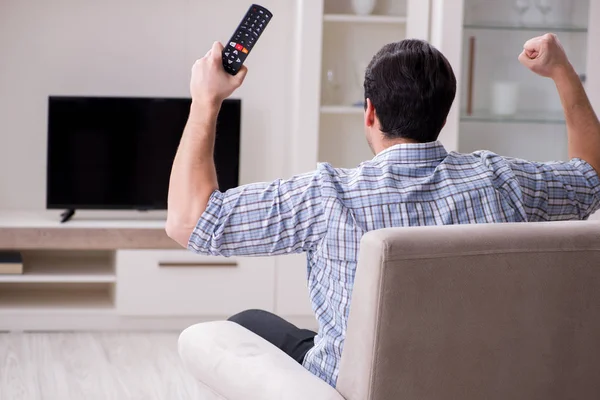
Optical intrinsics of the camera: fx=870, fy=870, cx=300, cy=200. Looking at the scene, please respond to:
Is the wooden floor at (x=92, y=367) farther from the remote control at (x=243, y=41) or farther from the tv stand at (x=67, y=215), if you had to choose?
the remote control at (x=243, y=41)

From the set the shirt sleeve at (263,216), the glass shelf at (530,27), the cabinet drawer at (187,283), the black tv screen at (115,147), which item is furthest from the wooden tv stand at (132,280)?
the shirt sleeve at (263,216)

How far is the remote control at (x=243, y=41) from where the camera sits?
161 centimetres

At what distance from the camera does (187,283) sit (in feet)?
13.4

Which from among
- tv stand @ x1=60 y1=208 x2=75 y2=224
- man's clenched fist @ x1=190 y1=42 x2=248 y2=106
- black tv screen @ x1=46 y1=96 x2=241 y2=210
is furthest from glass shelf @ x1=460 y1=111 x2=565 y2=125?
man's clenched fist @ x1=190 y1=42 x2=248 y2=106

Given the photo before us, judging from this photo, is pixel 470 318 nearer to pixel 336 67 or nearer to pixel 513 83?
pixel 513 83

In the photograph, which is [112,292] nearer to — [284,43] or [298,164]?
[298,164]

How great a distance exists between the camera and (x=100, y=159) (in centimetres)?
419

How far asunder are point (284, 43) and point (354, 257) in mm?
3073

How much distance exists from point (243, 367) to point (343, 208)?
13.3 inches

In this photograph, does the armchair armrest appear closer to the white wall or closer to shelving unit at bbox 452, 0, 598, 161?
shelving unit at bbox 452, 0, 598, 161

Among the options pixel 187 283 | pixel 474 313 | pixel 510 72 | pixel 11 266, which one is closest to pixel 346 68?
A: pixel 510 72

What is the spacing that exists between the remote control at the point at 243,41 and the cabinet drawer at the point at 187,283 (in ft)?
8.07

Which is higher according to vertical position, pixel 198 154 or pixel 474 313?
pixel 198 154

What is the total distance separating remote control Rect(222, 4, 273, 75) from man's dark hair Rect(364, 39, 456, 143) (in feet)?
0.79
